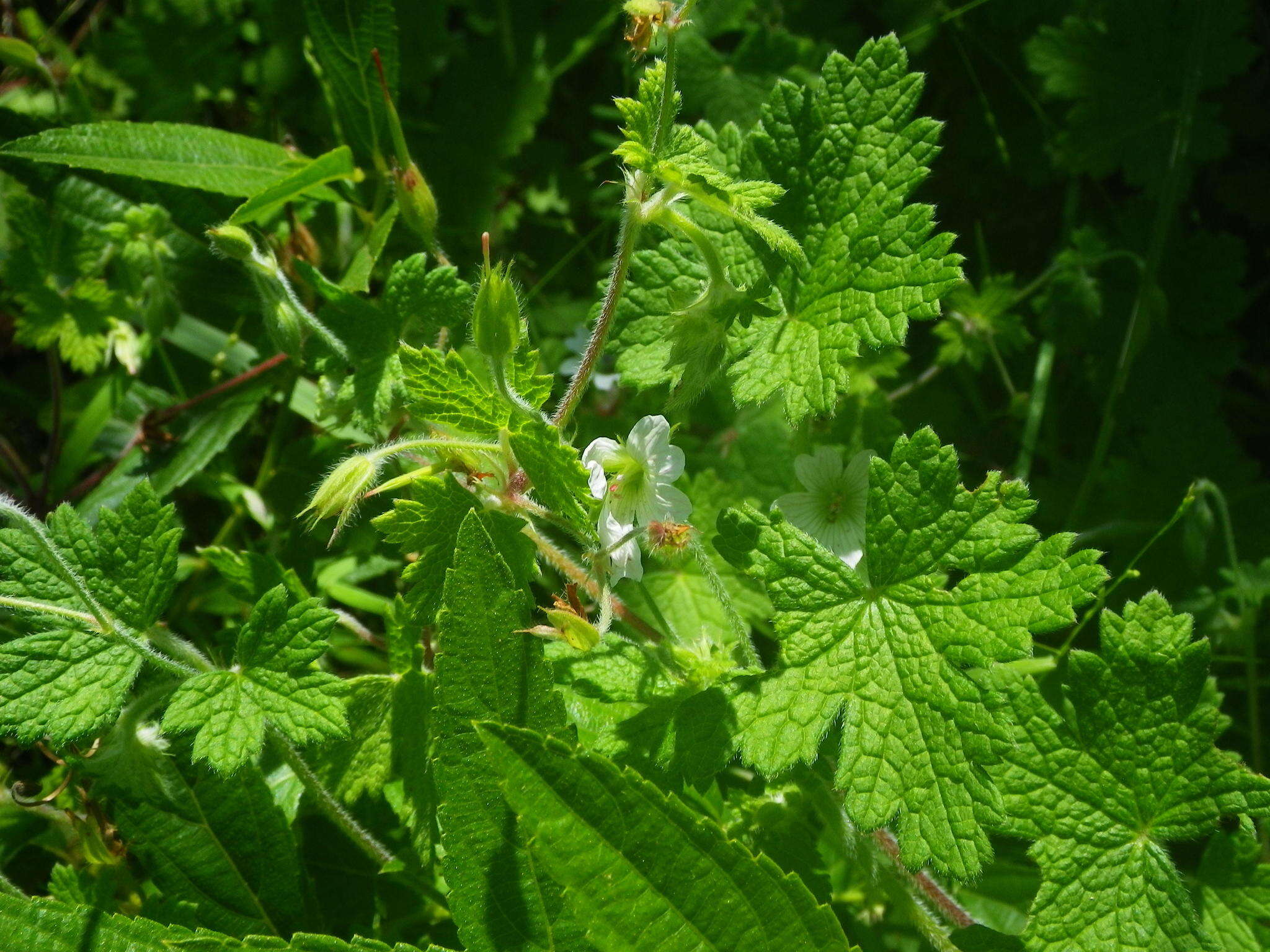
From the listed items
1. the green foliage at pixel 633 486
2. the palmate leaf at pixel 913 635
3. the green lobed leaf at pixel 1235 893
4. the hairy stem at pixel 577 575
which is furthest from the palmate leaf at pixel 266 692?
the green lobed leaf at pixel 1235 893

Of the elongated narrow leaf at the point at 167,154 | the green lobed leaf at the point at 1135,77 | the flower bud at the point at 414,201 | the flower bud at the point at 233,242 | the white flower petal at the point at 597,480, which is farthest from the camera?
the green lobed leaf at the point at 1135,77

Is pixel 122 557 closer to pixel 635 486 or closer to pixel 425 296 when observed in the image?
pixel 425 296

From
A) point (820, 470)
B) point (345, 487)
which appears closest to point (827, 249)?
point (820, 470)

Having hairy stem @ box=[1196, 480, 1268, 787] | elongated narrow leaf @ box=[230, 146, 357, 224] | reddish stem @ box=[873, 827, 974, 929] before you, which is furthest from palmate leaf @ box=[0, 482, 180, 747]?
hairy stem @ box=[1196, 480, 1268, 787]

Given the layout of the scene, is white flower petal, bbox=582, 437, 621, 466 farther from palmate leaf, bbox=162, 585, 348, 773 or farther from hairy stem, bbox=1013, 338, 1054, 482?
hairy stem, bbox=1013, 338, 1054, 482

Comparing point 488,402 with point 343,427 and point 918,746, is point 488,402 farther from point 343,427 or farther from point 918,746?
point 918,746

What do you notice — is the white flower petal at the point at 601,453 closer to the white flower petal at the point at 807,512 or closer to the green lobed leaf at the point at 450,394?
the green lobed leaf at the point at 450,394

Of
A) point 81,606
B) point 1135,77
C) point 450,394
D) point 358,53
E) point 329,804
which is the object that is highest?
point 1135,77
